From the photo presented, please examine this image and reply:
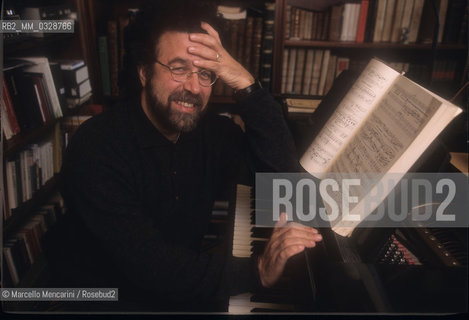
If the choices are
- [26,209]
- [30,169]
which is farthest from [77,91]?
[26,209]

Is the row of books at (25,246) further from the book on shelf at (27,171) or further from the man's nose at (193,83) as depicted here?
the man's nose at (193,83)

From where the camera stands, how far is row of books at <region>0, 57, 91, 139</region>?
133 cm

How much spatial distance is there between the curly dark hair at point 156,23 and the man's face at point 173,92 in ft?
0.10

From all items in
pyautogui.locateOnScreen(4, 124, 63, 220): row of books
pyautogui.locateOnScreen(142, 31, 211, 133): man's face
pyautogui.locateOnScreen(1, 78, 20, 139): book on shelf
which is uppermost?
pyautogui.locateOnScreen(142, 31, 211, 133): man's face

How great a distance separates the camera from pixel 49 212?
5.87ft

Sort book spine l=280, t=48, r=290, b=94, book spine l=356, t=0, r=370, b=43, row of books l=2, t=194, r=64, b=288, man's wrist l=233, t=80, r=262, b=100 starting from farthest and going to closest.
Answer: book spine l=280, t=48, r=290, b=94
book spine l=356, t=0, r=370, b=43
row of books l=2, t=194, r=64, b=288
man's wrist l=233, t=80, r=262, b=100

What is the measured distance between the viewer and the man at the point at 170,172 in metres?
0.91

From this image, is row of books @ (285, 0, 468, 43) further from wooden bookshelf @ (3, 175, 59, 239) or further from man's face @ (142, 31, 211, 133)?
wooden bookshelf @ (3, 175, 59, 239)

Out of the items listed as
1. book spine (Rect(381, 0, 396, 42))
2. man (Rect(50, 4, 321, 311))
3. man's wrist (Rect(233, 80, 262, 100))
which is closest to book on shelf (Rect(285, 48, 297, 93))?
book spine (Rect(381, 0, 396, 42))

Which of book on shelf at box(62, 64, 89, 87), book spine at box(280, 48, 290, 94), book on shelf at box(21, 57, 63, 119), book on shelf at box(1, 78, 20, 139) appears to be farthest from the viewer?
book spine at box(280, 48, 290, 94)

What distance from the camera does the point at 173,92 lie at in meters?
1.16

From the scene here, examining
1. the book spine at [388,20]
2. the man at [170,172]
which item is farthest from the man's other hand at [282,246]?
the book spine at [388,20]

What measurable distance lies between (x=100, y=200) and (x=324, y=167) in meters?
0.57

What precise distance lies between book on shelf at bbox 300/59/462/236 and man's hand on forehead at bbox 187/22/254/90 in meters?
0.37
